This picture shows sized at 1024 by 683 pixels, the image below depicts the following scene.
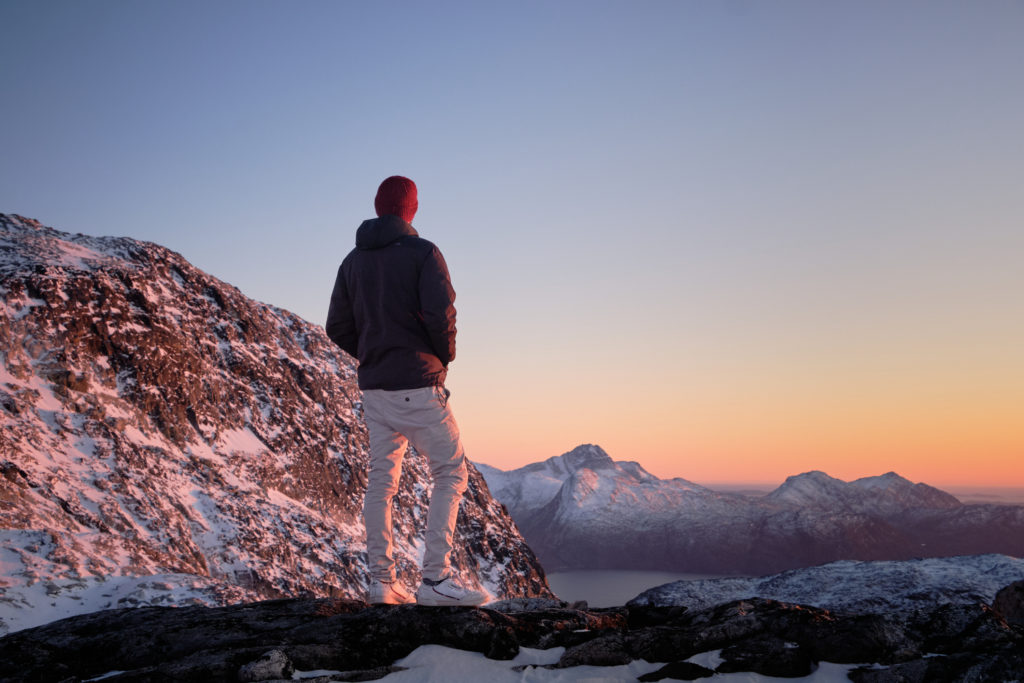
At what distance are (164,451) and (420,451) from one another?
136 feet

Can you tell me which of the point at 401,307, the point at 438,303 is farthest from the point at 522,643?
the point at 401,307

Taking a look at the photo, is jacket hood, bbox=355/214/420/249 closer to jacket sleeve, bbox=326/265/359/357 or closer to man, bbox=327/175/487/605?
man, bbox=327/175/487/605

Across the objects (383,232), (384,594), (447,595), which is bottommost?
(384,594)

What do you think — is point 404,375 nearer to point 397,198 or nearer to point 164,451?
point 397,198

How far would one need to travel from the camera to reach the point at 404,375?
7.29m

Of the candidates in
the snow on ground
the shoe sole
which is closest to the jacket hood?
the shoe sole

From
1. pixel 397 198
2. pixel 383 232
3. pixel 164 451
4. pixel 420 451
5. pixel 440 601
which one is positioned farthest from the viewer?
pixel 164 451

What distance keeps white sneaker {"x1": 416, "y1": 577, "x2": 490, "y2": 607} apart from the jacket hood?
12.6 ft

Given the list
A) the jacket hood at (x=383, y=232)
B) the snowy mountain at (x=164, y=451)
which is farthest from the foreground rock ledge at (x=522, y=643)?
the snowy mountain at (x=164, y=451)

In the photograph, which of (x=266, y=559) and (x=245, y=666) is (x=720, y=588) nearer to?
(x=245, y=666)

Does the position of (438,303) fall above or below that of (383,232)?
below

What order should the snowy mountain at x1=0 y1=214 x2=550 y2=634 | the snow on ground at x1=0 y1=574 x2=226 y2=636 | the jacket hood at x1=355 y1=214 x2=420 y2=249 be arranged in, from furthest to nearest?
the snowy mountain at x1=0 y1=214 x2=550 y2=634 < the snow on ground at x1=0 y1=574 x2=226 y2=636 < the jacket hood at x1=355 y1=214 x2=420 y2=249

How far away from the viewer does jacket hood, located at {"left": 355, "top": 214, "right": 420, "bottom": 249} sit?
24.8ft

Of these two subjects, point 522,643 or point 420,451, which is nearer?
point 522,643
